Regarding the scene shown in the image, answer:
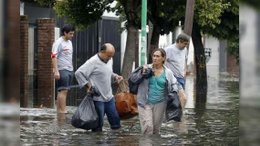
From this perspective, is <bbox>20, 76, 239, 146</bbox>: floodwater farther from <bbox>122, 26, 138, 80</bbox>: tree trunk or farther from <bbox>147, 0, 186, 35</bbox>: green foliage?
<bbox>147, 0, 186, 35</bbox>: green foliage

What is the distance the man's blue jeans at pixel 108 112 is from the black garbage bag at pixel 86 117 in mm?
117

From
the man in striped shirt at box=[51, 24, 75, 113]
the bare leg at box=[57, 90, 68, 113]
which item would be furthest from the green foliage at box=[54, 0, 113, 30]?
the man in striped shirt at box=[51, 24, 75, 113]

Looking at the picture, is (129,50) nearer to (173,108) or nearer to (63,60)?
(63,60)

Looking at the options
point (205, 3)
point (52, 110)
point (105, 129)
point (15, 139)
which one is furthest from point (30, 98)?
point (15, 139)

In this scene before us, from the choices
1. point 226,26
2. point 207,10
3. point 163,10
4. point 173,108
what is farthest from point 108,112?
point 226,26

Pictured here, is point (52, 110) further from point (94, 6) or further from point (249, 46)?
point (249, 46)

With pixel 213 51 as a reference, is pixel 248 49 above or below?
below

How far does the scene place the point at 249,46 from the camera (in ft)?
4.13

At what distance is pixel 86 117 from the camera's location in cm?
848

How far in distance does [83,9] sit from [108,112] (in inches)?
418

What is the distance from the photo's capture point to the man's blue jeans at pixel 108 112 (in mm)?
8719

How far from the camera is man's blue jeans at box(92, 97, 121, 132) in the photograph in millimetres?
8719

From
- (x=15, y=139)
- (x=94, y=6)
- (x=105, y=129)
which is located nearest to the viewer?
(x=15, y=139)

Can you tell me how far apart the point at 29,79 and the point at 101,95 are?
13123 mm
